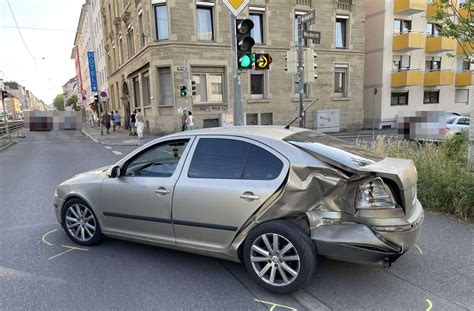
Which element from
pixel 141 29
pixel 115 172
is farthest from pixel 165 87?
pixel 115 172

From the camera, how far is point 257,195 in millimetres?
2998

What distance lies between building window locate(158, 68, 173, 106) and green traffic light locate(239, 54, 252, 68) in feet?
43.3

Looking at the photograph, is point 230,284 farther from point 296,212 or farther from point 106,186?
point 106,186

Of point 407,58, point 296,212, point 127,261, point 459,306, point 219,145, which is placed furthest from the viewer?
point 407,58

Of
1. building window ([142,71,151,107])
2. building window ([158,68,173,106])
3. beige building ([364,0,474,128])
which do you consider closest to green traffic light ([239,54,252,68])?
building window ([158,68,173,106])

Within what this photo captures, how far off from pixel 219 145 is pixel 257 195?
721mm

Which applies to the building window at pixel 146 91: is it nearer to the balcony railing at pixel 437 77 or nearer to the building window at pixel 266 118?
the building window at pixel 266 118

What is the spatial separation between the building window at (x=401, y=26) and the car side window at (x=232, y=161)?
26851 millimetres

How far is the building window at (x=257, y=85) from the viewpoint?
21.4 m

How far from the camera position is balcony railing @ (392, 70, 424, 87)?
24750 millimetres

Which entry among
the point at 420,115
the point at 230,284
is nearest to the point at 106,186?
the point at 230,284

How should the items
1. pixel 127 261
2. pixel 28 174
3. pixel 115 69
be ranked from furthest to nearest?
1. pixel 115 69
2. pixel 28 174
3. pixel 127 261

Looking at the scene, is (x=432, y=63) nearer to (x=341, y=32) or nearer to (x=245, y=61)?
(x=341, y=32)

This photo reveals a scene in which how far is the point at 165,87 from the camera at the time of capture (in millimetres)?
20500
